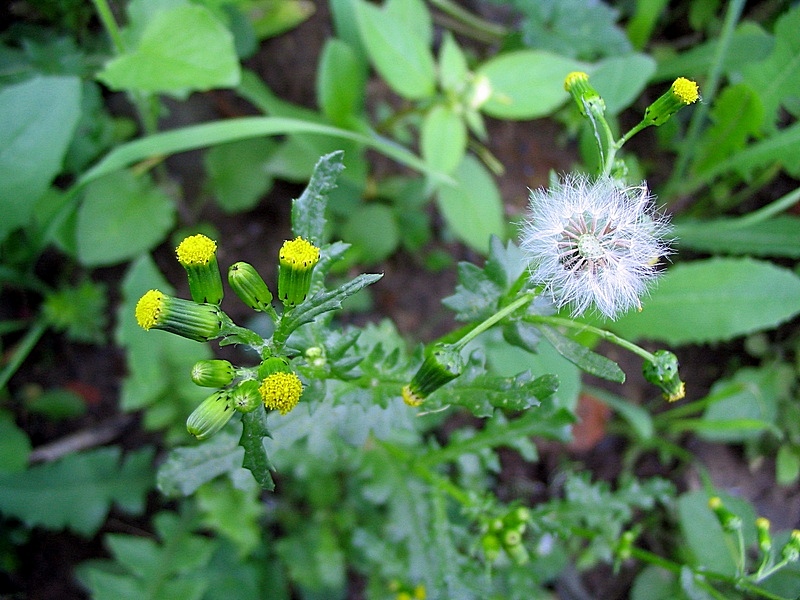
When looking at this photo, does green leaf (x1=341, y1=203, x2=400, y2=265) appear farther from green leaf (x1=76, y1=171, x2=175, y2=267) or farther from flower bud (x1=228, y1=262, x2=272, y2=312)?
flower bud (x1=228, y1=262, x2=272, y2=312)

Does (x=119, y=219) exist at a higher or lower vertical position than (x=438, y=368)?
lower

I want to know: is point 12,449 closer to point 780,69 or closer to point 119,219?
point 119,219

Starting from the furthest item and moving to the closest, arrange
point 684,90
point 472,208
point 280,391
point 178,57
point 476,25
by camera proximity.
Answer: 1. point 476,25
2. point 472,208
3. point 178,57
4. point 684,90
5. point 280,391

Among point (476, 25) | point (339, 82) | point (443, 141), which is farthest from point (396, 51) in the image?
point (476, 25)

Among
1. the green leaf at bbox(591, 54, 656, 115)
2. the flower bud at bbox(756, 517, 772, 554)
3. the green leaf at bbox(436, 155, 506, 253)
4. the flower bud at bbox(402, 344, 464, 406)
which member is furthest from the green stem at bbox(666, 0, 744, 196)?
the flower bud at bbox(402, 344, 464, 406)

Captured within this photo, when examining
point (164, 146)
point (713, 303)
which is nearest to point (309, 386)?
point (164, 146)
